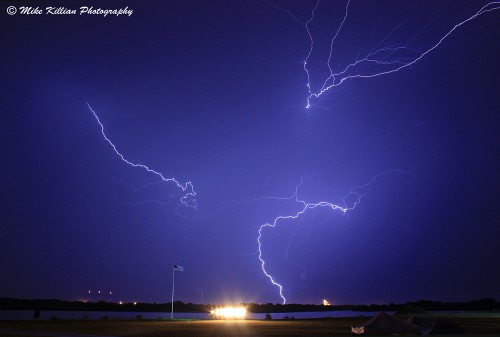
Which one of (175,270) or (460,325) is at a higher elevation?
(175,270)

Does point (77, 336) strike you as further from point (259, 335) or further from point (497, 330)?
point (497, 330)

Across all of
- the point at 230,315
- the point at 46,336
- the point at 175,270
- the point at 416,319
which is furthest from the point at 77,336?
the point at 230,315

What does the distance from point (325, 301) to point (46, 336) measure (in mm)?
45381

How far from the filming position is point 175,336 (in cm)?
2461

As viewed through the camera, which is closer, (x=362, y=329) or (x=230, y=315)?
(x=362, y=329)

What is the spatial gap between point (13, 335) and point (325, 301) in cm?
4545

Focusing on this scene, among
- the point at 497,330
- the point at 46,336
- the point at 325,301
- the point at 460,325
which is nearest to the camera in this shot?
the point at 46,336

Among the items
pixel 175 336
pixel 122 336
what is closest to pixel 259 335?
pixel 175 336

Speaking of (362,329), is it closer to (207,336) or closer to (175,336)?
(207,336)

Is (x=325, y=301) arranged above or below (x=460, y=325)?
above

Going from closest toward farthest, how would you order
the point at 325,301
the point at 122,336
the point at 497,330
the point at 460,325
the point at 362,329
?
1. the point at 122,336
2. the point at 362,329
3. the point at 497,330
4. the point at 460,325
5. the point at 325,301

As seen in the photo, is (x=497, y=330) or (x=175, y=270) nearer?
(x=497, y=330)

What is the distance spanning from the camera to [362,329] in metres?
25.0

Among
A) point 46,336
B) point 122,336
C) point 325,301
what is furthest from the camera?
point 325,301
